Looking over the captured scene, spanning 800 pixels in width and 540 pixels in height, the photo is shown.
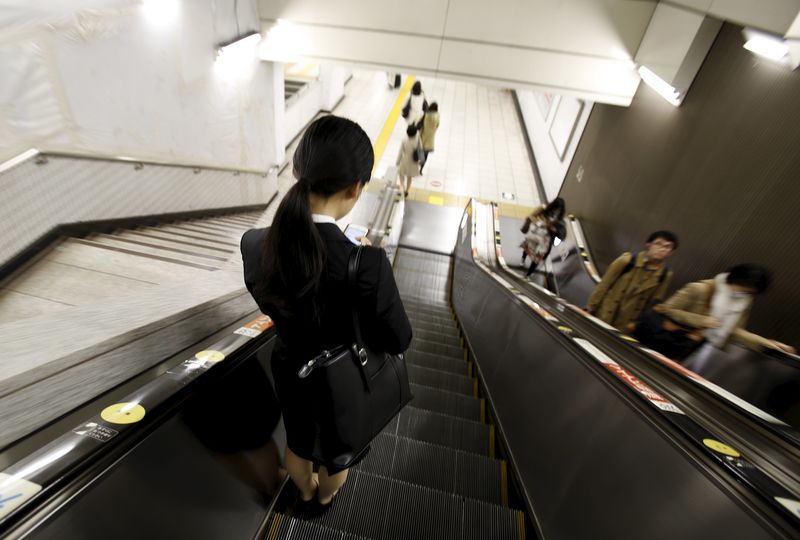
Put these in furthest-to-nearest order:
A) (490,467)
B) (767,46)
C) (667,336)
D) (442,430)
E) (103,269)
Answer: (767,46)
(103,269)
(667,336)
(442,430)
(490,467)

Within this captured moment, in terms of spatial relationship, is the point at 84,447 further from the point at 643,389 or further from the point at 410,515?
the point at 643,389

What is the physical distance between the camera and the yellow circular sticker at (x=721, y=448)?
97 cm

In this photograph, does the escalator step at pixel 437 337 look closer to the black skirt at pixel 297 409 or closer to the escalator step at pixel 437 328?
the escalator step at pixel 437 328

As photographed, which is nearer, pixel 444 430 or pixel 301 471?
pixel 301 471

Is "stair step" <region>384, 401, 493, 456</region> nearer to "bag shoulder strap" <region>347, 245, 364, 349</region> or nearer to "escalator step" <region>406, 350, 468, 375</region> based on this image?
"escalator step" <region>406, 350, 468, 375</region>

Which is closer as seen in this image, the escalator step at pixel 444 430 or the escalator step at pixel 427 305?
the escalator step at pixel 444 430

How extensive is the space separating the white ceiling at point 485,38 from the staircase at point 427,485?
539cm

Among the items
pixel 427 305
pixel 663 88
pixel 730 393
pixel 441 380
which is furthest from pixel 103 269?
pixel 663 88

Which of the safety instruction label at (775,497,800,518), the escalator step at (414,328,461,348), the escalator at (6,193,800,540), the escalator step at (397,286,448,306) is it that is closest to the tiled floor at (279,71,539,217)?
the escalator step at (397,286,448,306)

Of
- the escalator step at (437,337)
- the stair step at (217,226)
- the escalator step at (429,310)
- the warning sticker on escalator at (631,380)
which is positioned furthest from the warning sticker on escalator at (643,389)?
the stair step at (217,226)

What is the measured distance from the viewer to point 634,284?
2934 mm

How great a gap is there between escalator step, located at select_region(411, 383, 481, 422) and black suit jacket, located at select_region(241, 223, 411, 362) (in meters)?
1.65

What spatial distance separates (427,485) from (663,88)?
535cm

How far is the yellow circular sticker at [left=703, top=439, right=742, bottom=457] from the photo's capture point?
97cm
